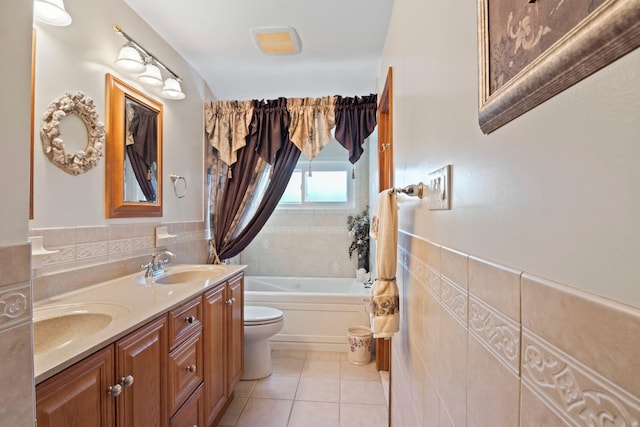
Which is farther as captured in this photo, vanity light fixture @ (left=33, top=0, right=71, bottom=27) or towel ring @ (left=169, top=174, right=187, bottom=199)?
towel ring @ (left=169, top=174, right=187, bottom=199)

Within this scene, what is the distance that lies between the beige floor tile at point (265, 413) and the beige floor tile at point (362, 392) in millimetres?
408

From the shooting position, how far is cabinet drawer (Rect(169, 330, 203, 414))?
4.37 feet

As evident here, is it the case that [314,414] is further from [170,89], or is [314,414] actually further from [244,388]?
[170,89]

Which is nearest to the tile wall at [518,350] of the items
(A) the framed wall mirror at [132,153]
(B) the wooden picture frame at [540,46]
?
(B) the wooden picture frame at [540,46]

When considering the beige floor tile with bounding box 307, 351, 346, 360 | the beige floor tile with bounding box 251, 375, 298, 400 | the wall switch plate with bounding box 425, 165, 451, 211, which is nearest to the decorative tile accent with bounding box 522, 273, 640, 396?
the wall switch plate with bounding box 425, 165, 451, 211

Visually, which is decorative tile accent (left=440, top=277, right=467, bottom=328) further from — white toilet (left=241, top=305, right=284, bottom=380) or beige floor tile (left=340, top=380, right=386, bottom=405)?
white toilet (left=241, top=305, right=284, bottom=380)

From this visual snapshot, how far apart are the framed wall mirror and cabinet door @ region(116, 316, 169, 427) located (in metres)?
0.86

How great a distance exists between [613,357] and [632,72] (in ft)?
0.95

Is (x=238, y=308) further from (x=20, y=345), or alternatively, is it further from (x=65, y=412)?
(x=20, y=345)

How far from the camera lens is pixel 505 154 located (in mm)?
547

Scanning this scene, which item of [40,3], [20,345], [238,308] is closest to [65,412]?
[20,345]

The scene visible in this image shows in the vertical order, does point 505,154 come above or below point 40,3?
below

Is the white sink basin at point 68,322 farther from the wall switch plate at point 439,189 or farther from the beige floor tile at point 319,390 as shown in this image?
the beige floor tile at point 319,390

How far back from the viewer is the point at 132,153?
6.13 ft
